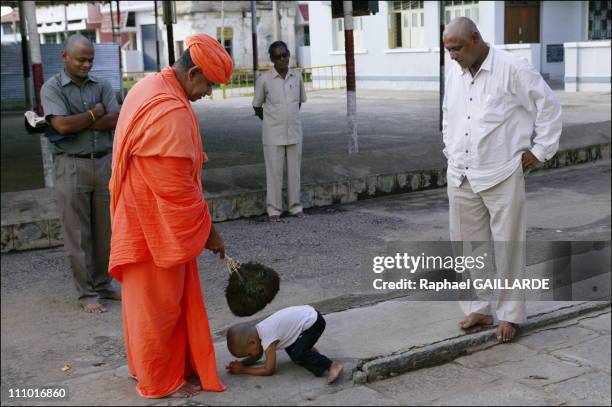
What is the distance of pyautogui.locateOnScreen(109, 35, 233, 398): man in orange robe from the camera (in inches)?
149

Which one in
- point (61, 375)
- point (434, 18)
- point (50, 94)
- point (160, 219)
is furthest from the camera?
point (434, 18)

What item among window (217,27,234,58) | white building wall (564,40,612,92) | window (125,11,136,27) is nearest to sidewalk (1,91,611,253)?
white building wall (564,40,612,92)

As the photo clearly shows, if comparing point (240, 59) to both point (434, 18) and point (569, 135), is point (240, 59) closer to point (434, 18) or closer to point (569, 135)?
point (434, 18)

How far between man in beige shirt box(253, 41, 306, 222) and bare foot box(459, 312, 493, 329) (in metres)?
3.81

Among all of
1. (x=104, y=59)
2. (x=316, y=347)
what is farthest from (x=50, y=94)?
(x=104, y=59)

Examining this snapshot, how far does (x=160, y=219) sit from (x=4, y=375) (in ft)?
4.97

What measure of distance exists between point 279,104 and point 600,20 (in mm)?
20622

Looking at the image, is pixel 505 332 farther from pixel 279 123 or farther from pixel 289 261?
pixel 279 123

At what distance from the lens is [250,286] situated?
417 cm

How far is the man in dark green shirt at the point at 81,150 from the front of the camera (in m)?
5.53

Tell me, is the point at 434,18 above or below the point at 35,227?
above

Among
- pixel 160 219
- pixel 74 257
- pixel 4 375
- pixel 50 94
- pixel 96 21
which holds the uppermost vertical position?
pixel 96 21

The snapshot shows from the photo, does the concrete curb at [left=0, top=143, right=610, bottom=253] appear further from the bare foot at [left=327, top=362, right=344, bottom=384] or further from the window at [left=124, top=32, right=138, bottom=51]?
the window at [left=124, top=32, right=138, bottom=51]

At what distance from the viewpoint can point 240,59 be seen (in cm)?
3731
